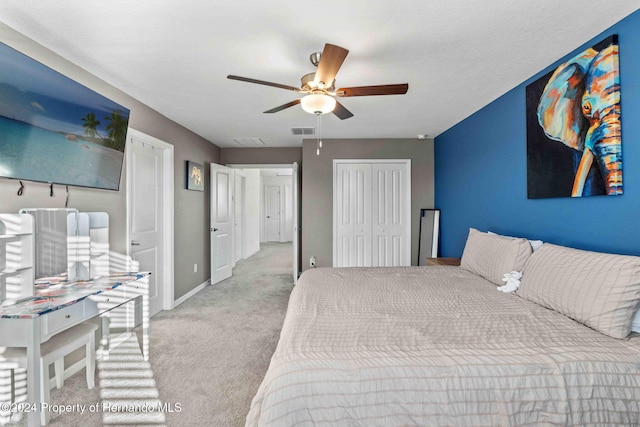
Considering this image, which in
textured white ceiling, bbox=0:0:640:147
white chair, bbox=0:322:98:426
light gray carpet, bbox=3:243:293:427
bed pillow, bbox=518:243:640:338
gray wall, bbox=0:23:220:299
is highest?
textured white ceiling, bbox=0:0:640:147

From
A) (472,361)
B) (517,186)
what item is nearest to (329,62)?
(472,361)

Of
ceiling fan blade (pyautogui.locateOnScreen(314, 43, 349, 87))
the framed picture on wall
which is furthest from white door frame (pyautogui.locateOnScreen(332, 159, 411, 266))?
ceiling fan blade (pyautogui.locateOnScreen(314, 43, 349, 87))

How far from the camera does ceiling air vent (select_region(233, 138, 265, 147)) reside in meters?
4.84

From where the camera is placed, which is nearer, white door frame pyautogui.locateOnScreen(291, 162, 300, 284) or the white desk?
the white desk

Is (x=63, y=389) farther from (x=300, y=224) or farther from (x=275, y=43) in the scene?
(x=300, y=224)

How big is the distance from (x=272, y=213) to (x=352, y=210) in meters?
6.13

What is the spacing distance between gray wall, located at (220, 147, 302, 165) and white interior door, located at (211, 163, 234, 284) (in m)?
0.27

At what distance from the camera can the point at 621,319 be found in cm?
137

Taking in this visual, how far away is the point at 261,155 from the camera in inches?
214

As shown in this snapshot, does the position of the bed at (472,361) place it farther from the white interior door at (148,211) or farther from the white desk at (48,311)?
the white interior door at (148,211)

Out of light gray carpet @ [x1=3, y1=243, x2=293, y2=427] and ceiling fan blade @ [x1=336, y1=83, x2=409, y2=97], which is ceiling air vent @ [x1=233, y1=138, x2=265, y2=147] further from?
ceiling fan blade @ [x1=336, y1=83, x2=409, y2=97]

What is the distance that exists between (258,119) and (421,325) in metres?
3.16

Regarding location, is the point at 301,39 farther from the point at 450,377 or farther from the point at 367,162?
the point at 367,162

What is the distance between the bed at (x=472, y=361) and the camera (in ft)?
3.51
